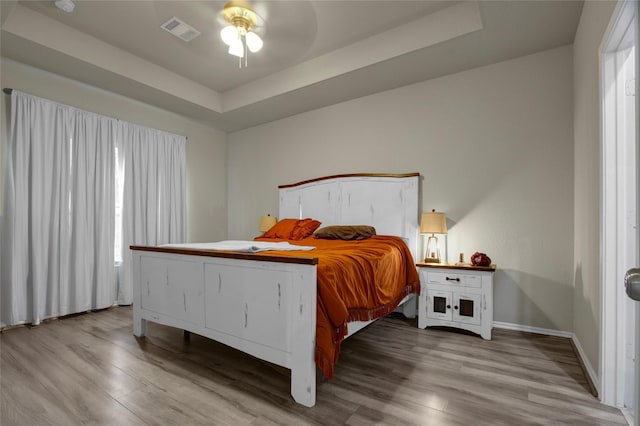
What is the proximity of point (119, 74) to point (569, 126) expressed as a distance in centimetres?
441

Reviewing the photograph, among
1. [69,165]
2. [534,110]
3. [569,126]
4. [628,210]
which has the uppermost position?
[534,110]

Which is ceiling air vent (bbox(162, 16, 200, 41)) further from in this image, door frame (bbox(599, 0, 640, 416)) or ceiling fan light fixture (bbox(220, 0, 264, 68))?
door frame (bbox(599, 0, 640, 416))

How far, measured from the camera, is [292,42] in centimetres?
330

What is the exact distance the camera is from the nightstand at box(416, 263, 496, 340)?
282 cm

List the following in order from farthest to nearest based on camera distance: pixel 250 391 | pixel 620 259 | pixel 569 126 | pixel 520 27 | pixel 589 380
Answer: pixel 569 126, pixel 520 27, pixel 589 380, pixel 250 391, pixel 620 259

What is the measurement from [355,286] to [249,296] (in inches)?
26.5

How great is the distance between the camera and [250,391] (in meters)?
1.88

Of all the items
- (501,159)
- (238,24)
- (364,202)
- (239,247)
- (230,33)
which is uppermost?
(238,24)

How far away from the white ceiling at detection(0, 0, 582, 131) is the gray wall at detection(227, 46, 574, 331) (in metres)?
0.23

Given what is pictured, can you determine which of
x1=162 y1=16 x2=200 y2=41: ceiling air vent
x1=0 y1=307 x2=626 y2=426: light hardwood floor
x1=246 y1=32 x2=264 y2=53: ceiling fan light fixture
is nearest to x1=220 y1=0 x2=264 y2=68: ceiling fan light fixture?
x1=246 y1=32 x2=264 y2=53: ceiling fan light fixture

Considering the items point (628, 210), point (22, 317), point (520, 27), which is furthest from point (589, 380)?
point (22, 317)

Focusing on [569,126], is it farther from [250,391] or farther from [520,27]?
[250,391]

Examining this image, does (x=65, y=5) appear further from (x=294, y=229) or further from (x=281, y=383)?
(x=281, y=383)

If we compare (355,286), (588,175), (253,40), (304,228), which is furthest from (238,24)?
(588,175)
